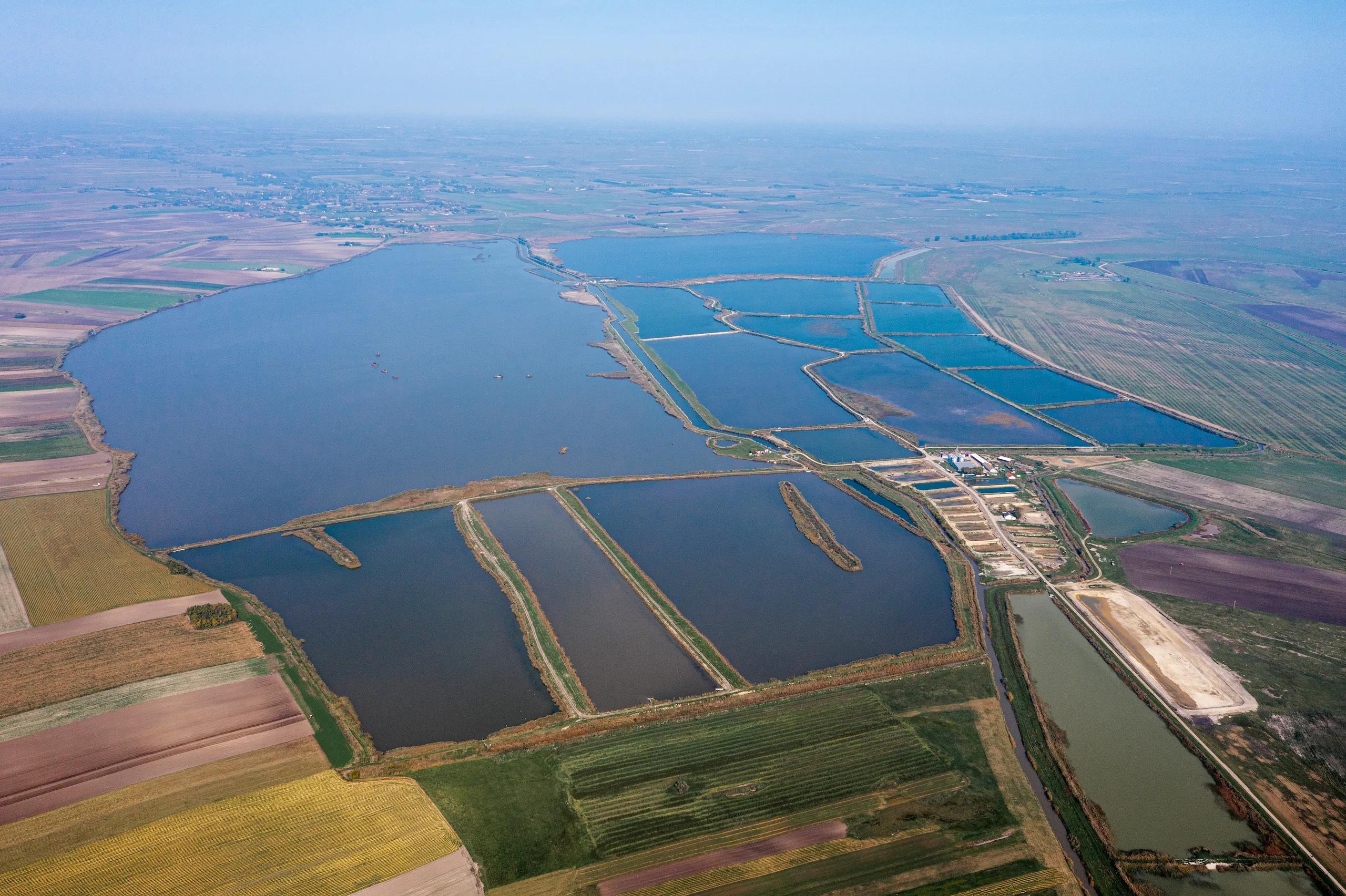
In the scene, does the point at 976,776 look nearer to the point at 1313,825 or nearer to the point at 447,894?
the point at 1313,825

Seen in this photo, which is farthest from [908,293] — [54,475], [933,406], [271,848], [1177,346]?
[271,848]

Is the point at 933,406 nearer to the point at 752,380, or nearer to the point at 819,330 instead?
the point at 752,380

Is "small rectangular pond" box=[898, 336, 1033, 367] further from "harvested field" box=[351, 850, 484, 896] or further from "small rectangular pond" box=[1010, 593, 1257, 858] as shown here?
"harvested field" box=[351, 850, 484, 896]

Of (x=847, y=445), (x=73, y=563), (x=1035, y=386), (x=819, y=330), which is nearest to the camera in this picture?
(x=73, y=563)

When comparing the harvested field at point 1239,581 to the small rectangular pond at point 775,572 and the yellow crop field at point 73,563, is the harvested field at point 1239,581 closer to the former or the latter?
the small rectangular pond at point 775,572

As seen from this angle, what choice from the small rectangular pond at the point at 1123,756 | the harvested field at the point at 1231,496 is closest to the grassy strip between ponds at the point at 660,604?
the small rectangular pond at the point at 1123,756

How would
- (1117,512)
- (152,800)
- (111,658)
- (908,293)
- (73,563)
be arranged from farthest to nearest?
(908,293) → (1117,512) → (73,563) → (111,658) → (152,800)
